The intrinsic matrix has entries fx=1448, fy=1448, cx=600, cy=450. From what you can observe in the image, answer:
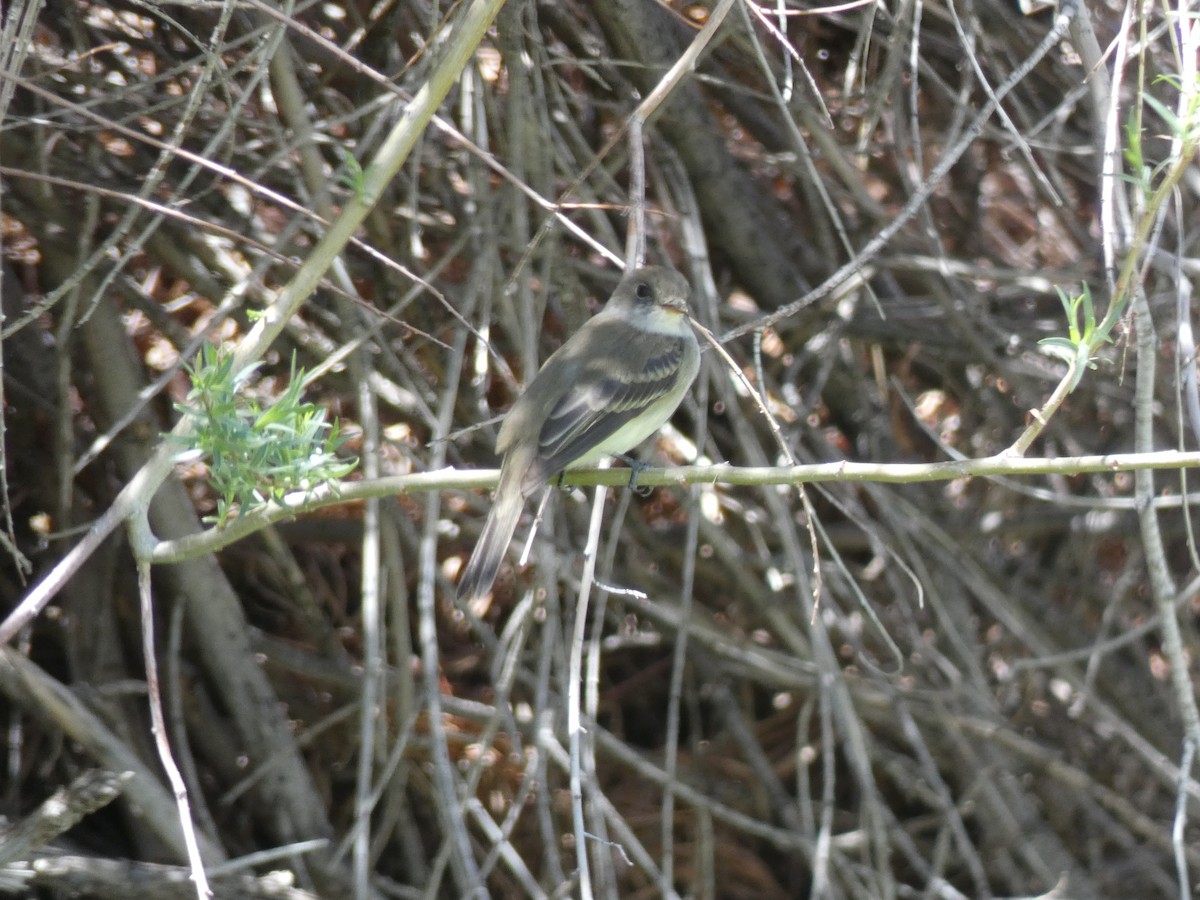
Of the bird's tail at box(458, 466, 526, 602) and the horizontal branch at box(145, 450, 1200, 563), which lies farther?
the bird's tail at box(458, 466, 526, 602)

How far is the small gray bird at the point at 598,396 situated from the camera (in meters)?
3.33

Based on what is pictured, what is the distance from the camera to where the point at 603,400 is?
3.73 meters

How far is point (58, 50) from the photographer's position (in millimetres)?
3914

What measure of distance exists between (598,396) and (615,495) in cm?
88

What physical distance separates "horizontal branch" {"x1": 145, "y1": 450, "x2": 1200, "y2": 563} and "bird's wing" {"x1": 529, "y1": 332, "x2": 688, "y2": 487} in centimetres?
98

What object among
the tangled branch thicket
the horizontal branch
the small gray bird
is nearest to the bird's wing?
the small gray bird

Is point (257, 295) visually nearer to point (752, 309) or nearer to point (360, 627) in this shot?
point (360, 627)

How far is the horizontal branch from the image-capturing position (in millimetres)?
2055

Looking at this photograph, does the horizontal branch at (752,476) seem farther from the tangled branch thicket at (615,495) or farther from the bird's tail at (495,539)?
the tangled branch thicket at (615,495)

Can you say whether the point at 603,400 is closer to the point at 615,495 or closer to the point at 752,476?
the point at 615,495

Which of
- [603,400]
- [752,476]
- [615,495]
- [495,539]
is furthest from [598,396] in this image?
[752,476]

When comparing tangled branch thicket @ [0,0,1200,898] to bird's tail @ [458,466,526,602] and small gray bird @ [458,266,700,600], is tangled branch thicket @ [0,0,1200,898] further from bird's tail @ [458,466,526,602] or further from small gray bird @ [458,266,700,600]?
bird's tail @ [458,466,526,602]

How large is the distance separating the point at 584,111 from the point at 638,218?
205 centimetres

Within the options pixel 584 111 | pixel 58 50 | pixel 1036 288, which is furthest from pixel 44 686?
pixel 1036 288
